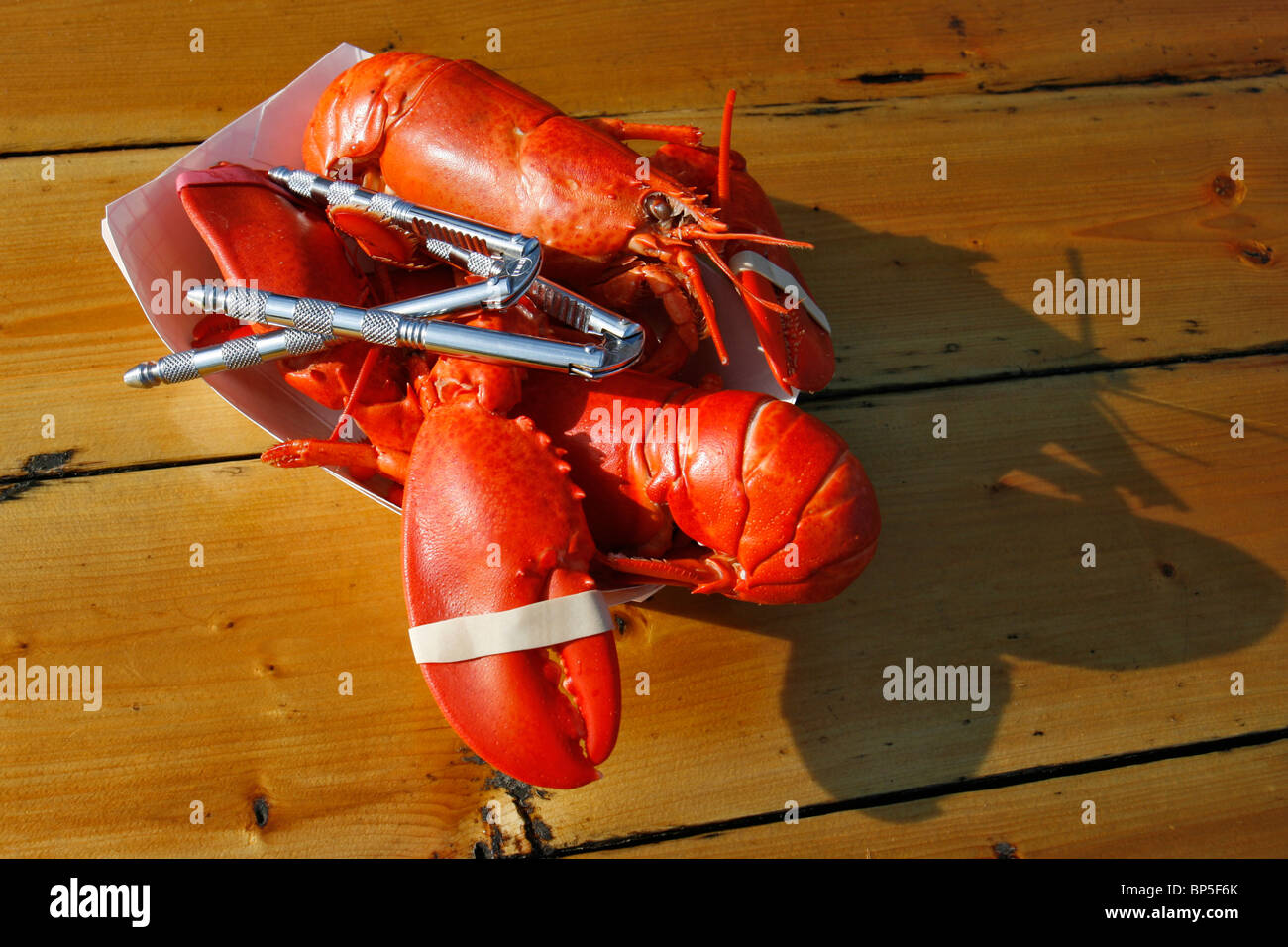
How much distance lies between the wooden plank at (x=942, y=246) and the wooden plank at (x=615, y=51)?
0.04 meters

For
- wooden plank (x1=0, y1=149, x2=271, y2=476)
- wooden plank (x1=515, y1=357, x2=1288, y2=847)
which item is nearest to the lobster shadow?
wooden plank (x1=515, y1=357, x2=1288, y2=847)

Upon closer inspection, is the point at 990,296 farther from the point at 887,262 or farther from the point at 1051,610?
the point at 1051,610

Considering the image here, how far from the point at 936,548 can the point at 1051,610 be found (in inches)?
5.8

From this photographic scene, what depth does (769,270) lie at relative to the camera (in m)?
1.00

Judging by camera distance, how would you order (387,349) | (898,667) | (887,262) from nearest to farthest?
(387,349) → (898,667) → (887,262)

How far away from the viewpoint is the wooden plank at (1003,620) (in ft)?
3.28

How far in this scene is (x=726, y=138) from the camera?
0.96 meters

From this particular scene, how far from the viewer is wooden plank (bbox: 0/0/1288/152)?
3.73 ft

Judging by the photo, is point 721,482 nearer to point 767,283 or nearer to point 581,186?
point 767,283

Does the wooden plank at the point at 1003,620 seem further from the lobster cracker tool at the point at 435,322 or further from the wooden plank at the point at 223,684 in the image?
the lobster cracker tool at the point at 435,322

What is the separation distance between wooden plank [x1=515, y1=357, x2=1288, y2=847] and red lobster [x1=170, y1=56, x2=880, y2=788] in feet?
0.48

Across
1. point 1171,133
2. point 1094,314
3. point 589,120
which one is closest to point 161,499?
point 589,120

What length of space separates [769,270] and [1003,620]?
0.47 metres

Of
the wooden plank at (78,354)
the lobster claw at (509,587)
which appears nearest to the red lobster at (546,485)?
the lobster claw at (509,587)
